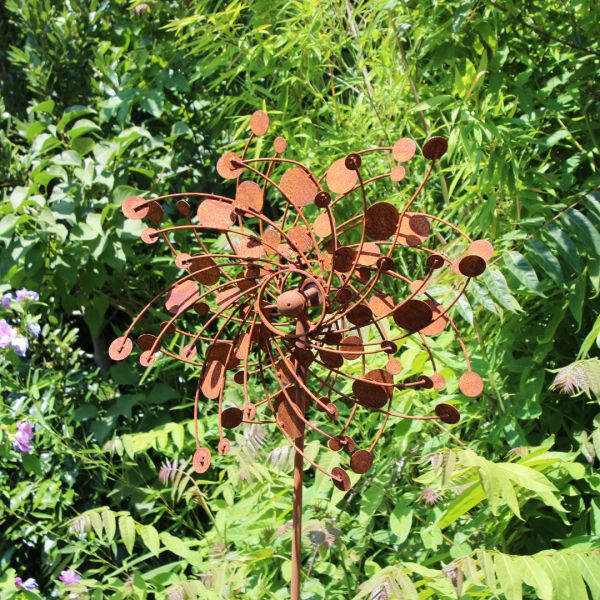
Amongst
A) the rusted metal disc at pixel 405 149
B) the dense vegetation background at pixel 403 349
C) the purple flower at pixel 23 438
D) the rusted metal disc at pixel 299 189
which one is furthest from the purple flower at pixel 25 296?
the rusted metal disc at pixel 405 149

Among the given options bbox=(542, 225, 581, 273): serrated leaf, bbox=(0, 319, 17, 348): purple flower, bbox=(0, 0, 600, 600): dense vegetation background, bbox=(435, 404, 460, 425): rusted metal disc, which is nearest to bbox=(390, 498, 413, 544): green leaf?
bbox=(0, 0, 600, 600): dense vegetation background

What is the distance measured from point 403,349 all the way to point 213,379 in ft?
2.91

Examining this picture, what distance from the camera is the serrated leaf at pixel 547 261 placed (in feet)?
4.66

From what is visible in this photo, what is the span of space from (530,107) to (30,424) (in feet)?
3.90

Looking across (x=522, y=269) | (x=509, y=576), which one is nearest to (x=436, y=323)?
(x=509, y=576)

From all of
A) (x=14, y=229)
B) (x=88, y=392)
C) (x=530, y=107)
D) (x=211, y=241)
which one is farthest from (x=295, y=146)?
(x=88, y=392)

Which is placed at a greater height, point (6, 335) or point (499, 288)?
point (499, 288)

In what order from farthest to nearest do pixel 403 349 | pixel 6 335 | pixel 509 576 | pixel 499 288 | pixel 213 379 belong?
1. pixel 6 335
2. pixel 403 349
3. pixel 499 288
4. pixel 509 576
5. pixel 213 379

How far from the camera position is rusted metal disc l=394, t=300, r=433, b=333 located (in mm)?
848

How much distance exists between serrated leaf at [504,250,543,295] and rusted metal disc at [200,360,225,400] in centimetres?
64

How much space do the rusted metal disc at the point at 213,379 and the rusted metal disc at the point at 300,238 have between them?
0.15m

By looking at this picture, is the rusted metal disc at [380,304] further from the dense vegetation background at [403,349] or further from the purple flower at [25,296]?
the purple flower at [25,296]

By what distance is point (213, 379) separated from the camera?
0.90m

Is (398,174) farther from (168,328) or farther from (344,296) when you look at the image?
(168,328)
